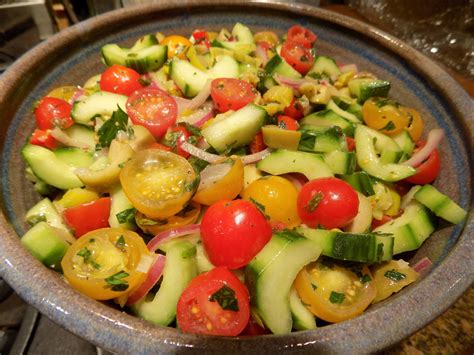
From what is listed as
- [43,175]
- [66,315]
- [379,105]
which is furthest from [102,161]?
[379,105]

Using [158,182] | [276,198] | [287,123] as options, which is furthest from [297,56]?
[158,182]

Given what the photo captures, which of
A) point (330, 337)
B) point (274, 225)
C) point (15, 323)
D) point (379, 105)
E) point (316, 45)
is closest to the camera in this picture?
point (330, 337)

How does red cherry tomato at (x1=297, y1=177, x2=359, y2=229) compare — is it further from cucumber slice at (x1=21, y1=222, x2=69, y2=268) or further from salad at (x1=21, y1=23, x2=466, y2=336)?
cucumber slice at (x1=21, y1=222, x2=69, y2=268)

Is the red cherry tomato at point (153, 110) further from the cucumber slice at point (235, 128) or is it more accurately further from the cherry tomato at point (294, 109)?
the cherry tomato at point (294, 109)

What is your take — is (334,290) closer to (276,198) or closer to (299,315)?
(299,315)

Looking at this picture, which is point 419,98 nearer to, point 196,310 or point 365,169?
point 365,169

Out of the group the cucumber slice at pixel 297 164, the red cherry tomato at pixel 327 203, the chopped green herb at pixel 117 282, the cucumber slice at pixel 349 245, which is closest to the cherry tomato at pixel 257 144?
the cucumber slice at pixel 297 164
